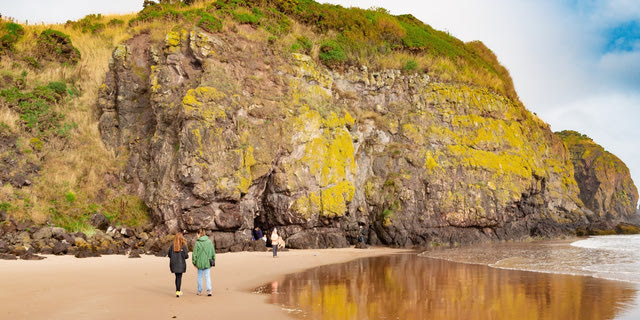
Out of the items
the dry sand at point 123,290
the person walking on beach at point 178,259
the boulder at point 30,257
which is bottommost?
the dry sand at point 123,290

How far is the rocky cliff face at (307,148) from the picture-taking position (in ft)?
69.6

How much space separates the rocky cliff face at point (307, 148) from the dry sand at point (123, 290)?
21.8ft

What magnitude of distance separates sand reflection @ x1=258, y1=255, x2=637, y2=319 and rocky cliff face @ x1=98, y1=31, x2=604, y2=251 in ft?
28.2

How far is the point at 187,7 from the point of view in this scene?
30.8 metres

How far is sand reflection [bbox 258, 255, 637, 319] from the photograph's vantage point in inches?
327

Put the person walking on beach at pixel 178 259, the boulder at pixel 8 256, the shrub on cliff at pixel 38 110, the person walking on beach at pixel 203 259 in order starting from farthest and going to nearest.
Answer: the shrub on cliff at pixel 38 110 → the boulder at pixel 8 256 → the person walking on beach at pixel 203 259 → the person walking on beach at pixel 178 259

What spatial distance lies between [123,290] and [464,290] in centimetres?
803

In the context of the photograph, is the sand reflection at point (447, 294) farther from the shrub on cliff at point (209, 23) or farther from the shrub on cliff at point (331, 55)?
the shrub on cliff at point (331, 55)

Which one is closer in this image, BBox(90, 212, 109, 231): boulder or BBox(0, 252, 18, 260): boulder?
BBox(0, 252, 18, 260): boulder

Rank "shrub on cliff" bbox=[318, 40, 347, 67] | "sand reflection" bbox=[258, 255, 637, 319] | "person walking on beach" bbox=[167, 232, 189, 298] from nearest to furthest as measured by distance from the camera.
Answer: "sand reflection" bbox=[258, 255, 637, 319] < "person walking on beach" bbox=[167, 232, 189, 298] < "shrub on cliff" bbox=[318, 40, 347, 67]

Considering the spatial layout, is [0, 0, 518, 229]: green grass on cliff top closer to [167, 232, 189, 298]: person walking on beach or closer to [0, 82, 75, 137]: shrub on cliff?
[0, 82, 75, 137]: shrub on cliff

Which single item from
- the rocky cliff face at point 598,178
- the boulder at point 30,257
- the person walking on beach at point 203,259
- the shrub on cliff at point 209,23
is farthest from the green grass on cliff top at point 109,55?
the rocky cliff face at point 598,178

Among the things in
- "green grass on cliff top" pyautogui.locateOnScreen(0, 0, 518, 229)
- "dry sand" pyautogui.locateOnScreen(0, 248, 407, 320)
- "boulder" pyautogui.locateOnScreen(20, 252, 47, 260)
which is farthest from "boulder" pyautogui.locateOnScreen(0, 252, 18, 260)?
"green grass on cliff top" pyautogui.locateOnScreen(0, 0, 518, 229)

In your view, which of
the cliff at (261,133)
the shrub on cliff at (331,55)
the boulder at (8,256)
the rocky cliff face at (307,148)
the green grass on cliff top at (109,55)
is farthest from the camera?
the shrub on cliff at (331,55)
